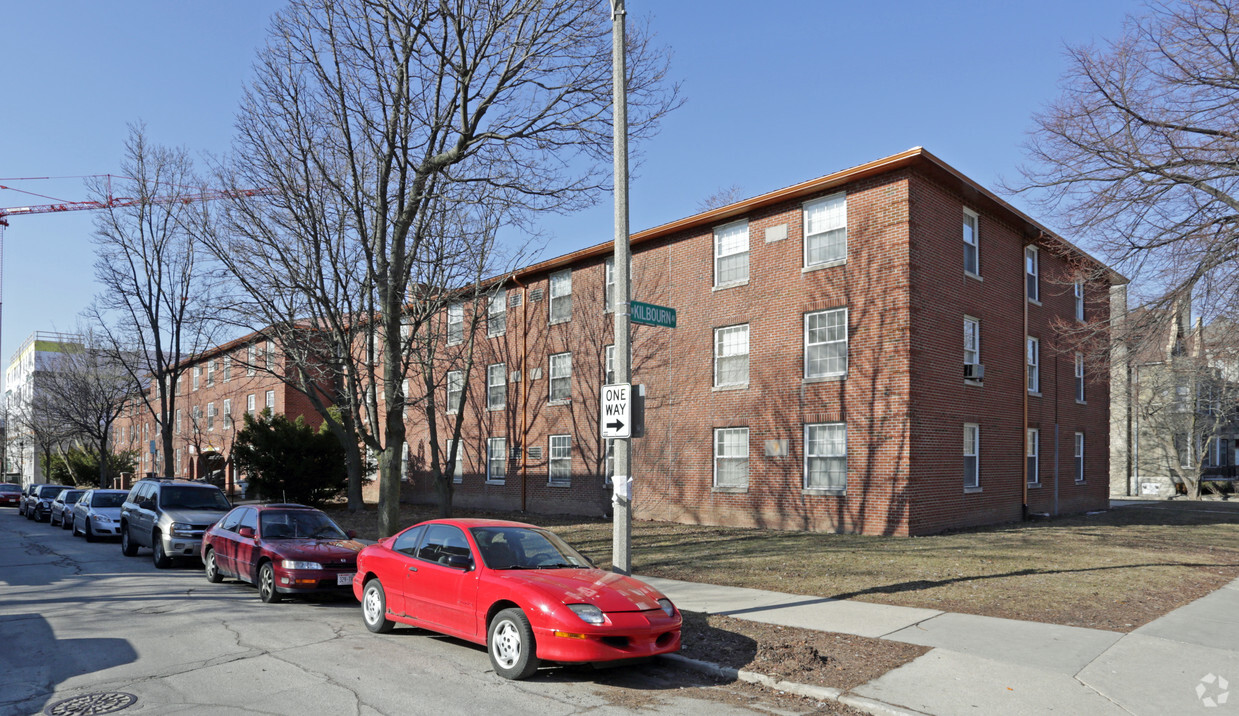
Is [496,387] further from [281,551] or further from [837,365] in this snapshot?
[281,551]

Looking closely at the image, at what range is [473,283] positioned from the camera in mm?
22219

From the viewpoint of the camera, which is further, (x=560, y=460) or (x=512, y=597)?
(x=560, y=460)

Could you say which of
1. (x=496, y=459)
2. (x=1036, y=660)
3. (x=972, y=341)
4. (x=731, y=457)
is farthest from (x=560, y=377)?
(x=1036, y=660)

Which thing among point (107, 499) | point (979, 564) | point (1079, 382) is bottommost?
point (107, 499)

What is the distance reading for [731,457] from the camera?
68.8 ft

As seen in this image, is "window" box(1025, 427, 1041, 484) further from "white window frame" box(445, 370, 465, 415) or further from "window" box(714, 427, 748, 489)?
"white window frame" box(445, 370, 465, 415)

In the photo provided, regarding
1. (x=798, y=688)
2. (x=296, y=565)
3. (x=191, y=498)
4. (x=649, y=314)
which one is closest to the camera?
(x=798, y=688)

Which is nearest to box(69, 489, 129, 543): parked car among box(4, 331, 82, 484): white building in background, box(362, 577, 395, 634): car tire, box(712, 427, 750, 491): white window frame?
box(362, 577, 395, 634): car tire

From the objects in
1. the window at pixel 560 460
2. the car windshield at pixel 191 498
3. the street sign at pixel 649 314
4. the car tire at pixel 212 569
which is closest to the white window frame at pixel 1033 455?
the window at pixel 560 460

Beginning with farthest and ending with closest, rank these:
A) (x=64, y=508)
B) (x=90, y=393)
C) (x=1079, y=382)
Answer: (x=90, y=393)
(x=64, y=508)
(x=1079, y=382)

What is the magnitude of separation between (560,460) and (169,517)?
486 inches

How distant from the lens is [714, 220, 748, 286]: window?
2116 cm

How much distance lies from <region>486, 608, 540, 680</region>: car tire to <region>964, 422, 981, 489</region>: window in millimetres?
15454

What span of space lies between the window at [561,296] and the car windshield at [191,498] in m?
11.8
